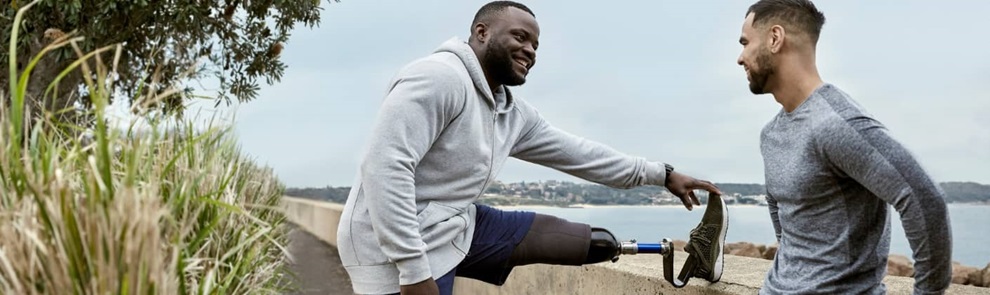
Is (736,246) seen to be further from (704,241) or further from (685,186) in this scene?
(704,241)

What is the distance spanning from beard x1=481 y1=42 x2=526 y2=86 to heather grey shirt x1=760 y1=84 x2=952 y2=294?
0.90 meters

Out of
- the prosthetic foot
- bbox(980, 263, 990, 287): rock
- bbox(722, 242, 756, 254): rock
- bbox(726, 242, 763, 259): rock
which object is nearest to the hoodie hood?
the prosthetic foot

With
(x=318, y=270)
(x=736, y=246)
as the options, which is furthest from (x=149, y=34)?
(x=736, y=246)

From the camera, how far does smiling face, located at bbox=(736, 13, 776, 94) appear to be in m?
2.35

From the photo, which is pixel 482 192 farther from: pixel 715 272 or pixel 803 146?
pixel 803 146

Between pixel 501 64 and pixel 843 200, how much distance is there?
1232 mm

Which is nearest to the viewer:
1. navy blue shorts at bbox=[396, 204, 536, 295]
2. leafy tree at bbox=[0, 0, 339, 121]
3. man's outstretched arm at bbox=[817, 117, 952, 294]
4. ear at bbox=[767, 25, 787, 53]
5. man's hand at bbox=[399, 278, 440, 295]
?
man's outstretched arm at bbox=[817, 117, 952, 294]

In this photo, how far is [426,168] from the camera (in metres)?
2.95

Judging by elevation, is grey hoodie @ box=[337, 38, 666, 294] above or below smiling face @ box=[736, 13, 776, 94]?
below

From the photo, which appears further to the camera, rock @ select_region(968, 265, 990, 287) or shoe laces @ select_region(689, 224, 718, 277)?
rock @ select_region(968, 265, 990, 287)

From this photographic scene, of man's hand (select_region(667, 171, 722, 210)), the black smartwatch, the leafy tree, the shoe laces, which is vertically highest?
the leafy tree

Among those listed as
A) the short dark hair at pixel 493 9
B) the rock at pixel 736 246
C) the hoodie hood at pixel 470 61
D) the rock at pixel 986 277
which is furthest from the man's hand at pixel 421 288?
the rock at pixel 736 246

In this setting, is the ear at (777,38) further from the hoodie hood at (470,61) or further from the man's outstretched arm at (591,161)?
the man's outstretched arm at (591,161)

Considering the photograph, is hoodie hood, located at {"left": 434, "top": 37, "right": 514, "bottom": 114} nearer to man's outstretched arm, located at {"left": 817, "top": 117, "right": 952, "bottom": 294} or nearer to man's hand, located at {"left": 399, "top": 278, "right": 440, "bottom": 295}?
Answer: man's hand, located at {"left": 399, "top": 278, "right": 440, "bottom": 295}
